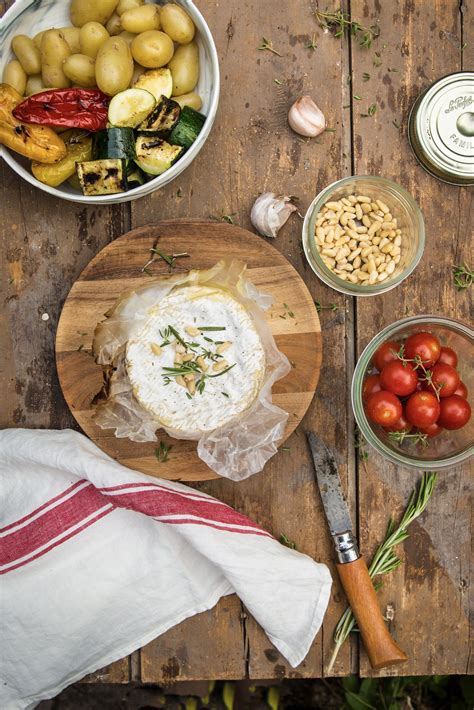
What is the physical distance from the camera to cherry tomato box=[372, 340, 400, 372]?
5.20 feet

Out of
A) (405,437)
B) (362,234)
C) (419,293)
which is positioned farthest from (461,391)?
(362,234)

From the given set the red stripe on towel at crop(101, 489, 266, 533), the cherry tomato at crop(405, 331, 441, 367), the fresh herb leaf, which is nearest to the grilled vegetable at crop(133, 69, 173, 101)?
the cherry tomato at crop(405, 331, 441, 367)

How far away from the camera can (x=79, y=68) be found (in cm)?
151

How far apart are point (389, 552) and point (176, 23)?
1.47m

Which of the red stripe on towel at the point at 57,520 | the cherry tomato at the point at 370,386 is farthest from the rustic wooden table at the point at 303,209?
the red stripe on towel at the point at 57,520

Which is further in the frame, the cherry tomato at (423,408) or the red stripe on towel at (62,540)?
the red stripe on towel at (62,540)

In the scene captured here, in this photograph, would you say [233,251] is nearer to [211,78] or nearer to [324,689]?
[211,78]

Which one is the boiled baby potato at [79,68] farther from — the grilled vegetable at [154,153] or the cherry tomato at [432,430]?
the cherry tomato at [432,430]

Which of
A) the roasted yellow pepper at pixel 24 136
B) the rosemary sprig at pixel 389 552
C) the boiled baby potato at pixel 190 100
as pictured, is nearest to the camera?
the roasted yellow pepper at pixel 24 136

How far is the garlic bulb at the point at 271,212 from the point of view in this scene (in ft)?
5.34

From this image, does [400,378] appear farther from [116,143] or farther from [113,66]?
[113,66]

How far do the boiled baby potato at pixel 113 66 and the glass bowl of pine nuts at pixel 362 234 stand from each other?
558 millimetres

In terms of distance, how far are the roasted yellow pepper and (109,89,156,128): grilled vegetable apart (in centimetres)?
15

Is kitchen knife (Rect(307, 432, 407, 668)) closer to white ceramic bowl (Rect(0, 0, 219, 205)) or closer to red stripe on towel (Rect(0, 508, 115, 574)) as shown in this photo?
red stripe on towel (Rect(0, 508, 115, 574))
